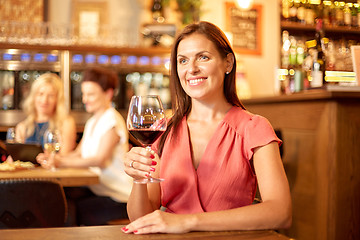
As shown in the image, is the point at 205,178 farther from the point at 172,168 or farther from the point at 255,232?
the point at 255,232

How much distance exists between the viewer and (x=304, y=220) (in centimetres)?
311

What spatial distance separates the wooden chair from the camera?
83.3 inches

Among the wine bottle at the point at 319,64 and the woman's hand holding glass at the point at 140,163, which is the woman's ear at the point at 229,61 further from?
the wine bottle at the point at 319,64

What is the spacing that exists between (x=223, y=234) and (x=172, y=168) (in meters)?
0.45

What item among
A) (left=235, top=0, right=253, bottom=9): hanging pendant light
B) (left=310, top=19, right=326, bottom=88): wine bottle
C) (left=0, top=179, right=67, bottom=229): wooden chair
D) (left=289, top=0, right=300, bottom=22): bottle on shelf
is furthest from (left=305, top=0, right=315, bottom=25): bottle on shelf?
(left=0, top=179, right=67, bottom=229): wooden chair

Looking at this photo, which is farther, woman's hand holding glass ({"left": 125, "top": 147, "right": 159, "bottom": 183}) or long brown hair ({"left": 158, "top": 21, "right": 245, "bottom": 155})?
long brown hair ({"left": 158, "top": 21, "right": 245, "bottom": 155})

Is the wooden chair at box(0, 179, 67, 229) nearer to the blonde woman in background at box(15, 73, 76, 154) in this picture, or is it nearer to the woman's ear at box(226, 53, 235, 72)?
the woman's ear at box(226, 53, 235, 72)

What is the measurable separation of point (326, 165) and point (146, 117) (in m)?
1.76

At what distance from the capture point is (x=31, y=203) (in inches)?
86.2

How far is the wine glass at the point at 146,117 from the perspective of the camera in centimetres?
138

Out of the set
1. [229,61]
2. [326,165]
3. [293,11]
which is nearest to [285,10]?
[293,11]

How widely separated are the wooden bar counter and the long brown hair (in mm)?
1151

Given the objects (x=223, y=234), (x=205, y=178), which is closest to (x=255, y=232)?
(x=223, y=234)

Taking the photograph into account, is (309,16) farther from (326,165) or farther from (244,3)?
(326,165)
